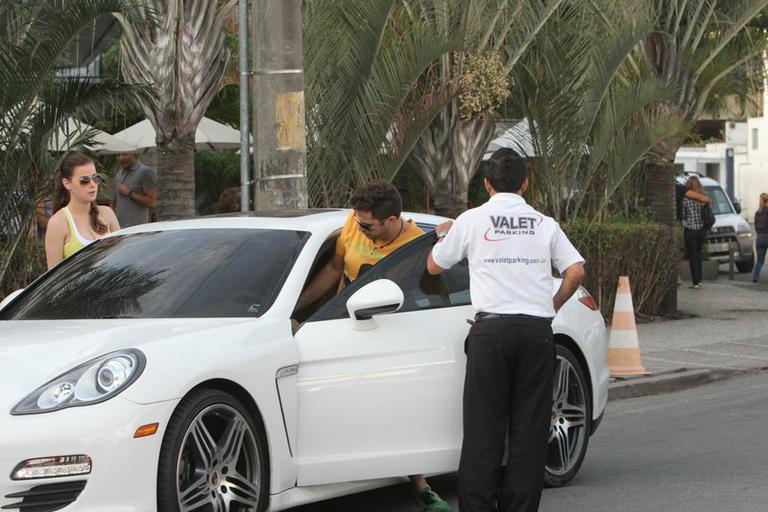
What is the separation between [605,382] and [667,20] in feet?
33.5

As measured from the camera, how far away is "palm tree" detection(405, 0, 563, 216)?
14641mm

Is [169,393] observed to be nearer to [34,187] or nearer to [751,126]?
[34,187]

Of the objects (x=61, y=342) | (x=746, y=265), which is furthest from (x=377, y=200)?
(x=746, y=265)

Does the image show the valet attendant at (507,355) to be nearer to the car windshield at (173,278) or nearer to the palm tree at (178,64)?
the car windshield at (173,278)

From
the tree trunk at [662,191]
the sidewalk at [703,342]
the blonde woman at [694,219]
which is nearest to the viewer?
the sidewalk at [703,342]

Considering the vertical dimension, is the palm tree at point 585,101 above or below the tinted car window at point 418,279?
above

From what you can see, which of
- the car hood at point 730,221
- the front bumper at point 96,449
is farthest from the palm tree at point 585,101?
the car hood at point 730,221

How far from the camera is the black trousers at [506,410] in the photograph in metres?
6.18

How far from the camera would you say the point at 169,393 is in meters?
5.45

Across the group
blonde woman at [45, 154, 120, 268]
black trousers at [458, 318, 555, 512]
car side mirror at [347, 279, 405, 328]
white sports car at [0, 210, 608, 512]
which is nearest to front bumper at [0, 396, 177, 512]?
white sports car at [0, 210, 608, 512]

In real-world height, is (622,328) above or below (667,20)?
below

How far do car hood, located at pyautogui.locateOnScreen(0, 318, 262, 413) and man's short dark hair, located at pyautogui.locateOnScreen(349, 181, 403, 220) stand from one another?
97 centimetres

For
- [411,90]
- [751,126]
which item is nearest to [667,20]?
[411,90]

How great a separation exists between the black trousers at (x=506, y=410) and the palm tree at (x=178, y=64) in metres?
7.10
